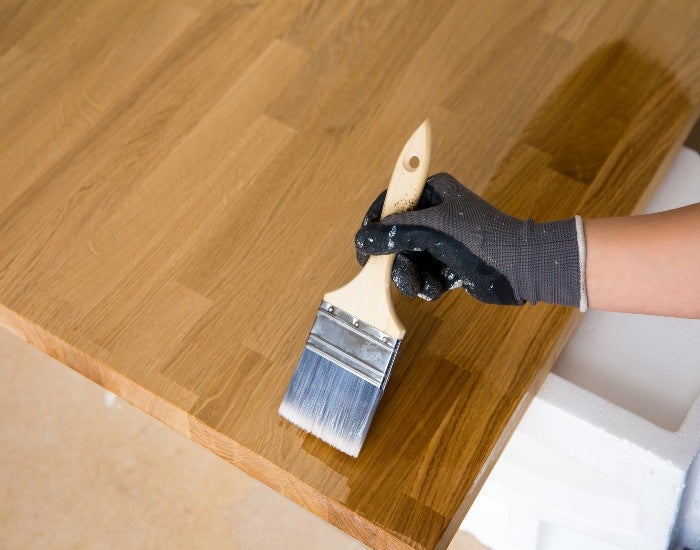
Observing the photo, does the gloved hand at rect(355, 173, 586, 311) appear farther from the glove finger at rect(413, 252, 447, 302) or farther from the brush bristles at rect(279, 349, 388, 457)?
the brush bristles at rect(279, 349, 388, 457)

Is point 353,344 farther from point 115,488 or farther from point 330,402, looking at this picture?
point 115,488

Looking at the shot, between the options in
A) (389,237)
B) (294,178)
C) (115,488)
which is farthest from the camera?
(115,488)

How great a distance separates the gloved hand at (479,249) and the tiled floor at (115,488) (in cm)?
80

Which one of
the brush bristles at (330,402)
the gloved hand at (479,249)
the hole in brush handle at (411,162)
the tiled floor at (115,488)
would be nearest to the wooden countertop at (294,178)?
the brush bristles at (330,402)

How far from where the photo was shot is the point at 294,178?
1.32 m

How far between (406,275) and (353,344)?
4.3 inches

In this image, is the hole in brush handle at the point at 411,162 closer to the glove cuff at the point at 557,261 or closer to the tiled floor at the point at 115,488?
the glove cuff at the point at 557,261

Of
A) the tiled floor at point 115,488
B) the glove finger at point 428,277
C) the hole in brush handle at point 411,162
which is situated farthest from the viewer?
the tiled floor at point 115,488

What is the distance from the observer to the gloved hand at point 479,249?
1010 mm

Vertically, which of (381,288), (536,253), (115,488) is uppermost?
(536,253)

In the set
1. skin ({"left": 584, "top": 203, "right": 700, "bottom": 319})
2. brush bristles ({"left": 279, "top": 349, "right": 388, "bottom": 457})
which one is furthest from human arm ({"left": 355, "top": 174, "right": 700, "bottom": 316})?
brush bristles ({"left": 279, "top": 349, "right": 388, "bottom": 457})

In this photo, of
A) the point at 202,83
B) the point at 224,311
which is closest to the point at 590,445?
the point at 224,311

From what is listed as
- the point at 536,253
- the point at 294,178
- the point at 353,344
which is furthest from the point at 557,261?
the point at 294,178

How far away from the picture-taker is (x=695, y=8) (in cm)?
160
